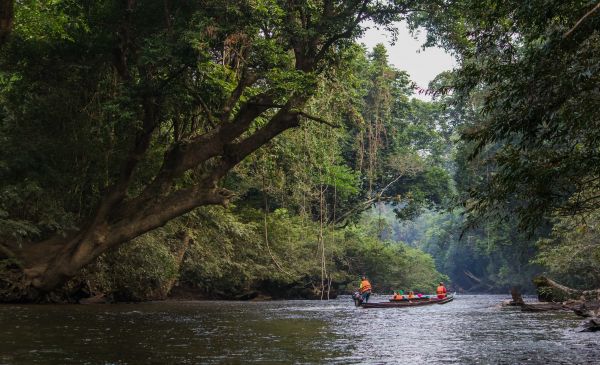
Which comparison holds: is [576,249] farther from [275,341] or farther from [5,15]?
[5,15]

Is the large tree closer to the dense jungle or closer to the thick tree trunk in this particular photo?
the dense jungle

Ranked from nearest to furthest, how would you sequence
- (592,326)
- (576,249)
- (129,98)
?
1. (592,326)
2. (129,98)
3. (576,249)

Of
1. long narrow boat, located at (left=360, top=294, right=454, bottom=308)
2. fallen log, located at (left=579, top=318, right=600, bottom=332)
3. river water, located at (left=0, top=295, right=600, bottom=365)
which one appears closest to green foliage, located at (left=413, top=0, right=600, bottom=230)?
river water, located at (left=0, top=295, right=600, bottom=365)

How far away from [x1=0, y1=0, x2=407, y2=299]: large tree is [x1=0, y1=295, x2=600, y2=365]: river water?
114 inches

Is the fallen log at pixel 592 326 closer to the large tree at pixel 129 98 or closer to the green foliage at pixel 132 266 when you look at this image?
the large tree at pixel 129 98

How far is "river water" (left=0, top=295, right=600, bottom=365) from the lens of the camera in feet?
33.7

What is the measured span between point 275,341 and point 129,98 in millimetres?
7106

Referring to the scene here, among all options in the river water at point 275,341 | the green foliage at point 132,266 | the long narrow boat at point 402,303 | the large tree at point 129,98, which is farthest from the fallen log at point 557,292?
the green foliage at point 132,266

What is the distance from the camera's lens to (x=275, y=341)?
1312 cm

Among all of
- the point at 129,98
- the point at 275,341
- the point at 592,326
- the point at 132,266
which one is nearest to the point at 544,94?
the point at 275,341

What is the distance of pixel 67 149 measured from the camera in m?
20.0

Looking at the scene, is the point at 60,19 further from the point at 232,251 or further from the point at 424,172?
the point at 424,172

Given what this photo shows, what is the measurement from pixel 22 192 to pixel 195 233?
1031 centimetres

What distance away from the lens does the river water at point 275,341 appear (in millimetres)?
10281
